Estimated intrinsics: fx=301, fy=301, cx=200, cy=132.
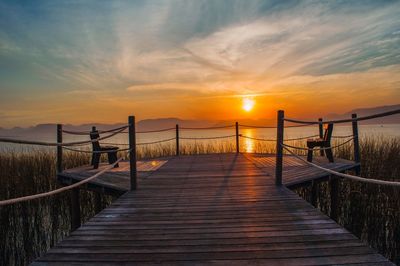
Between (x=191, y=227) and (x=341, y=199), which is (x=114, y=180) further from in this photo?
(x=341, y=199)

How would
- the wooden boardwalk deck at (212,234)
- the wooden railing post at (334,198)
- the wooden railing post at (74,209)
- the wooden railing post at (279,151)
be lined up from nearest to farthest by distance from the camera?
the wooden boardwalk deck at (212,234) → the wooden railing post at (279,151) → the wooden railing post at (74,209) → the wooden railing post at (334,198)

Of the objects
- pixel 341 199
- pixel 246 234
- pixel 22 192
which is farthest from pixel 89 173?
pixel 341 199

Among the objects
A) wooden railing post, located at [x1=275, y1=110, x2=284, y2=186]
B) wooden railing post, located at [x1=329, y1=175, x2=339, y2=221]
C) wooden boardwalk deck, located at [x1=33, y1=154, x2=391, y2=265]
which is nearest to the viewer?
wooden boardwalk deck, located at [x1=33, y1=154, x2=391, y2=265]

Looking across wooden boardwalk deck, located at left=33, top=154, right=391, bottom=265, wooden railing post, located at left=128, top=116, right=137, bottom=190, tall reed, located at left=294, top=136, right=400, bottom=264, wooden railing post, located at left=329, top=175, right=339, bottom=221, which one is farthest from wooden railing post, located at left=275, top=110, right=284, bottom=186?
wooden railing post, located at left=128, top=116, right=137, bottom=190

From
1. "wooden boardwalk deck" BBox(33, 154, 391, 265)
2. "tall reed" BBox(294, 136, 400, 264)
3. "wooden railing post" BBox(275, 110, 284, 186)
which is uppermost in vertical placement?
"wooden railing post" BBox(275, 110, 284, 186)

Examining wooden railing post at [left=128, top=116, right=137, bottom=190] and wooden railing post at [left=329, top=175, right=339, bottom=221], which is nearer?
wooden railing post at [left=128, top=116, right=137, bottom=190]

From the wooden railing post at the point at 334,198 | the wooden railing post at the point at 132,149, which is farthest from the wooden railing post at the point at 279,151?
the wooden railing post at the point at 132,149

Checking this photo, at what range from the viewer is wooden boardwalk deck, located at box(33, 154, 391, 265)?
8.17ft

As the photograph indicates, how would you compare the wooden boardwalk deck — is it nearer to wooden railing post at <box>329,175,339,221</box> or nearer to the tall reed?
the tall reed

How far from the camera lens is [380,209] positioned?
617 centimetres

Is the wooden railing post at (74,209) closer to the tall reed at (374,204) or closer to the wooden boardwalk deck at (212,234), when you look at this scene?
the wooden boardwalk deck at (212,234)

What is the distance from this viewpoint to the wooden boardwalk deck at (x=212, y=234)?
2.49 meters

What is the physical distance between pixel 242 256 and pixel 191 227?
89cm

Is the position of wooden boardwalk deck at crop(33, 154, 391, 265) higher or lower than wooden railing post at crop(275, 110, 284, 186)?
lower
